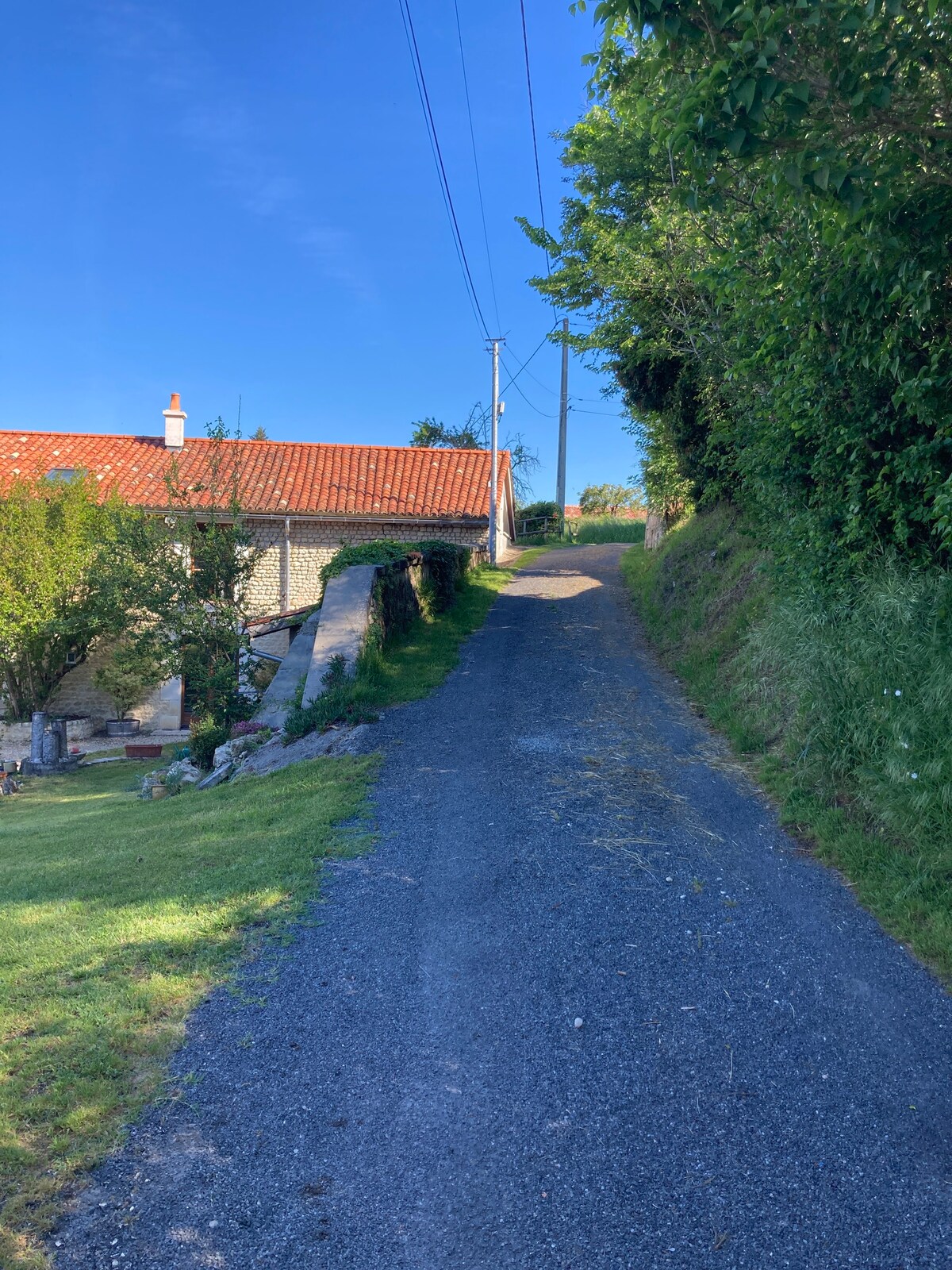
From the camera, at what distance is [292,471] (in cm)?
2472

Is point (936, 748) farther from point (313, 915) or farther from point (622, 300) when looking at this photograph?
point (622, 300)

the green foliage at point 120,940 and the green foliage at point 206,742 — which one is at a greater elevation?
the green foliage at point 120,940

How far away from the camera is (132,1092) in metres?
3.25

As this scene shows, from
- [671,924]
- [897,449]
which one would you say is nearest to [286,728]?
[671,924]

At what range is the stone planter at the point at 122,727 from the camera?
2105 centimetres

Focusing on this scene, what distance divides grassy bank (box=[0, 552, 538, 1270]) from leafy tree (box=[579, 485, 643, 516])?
127 ft

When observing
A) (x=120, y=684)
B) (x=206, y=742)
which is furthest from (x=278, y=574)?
(x=206, y=742)

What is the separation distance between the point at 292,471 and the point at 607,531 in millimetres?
17906

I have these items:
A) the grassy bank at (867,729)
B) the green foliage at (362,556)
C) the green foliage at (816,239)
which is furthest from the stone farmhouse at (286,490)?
the grassy bank at (867,729)

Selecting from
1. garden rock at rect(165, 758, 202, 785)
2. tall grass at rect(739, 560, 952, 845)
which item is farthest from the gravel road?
garden rock at rect(165, 758, 202, 785)

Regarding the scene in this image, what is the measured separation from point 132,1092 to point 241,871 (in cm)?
238

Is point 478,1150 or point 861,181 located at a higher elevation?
point 861,181

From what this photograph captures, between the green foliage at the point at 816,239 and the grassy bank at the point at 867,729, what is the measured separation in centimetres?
51

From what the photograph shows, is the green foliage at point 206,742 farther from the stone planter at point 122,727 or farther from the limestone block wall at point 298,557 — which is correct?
the limestone block wall at point 298,557
